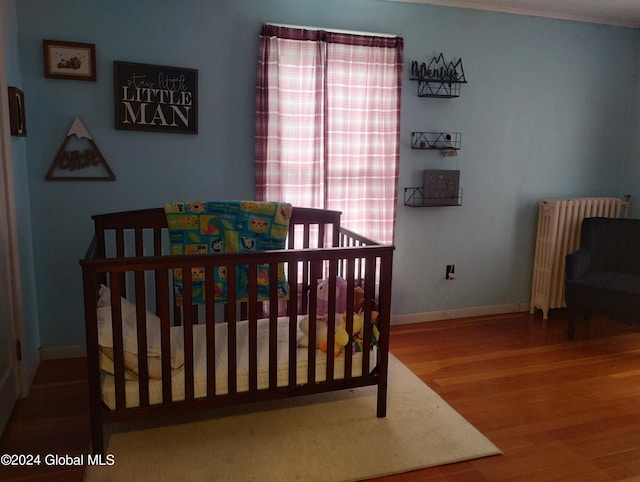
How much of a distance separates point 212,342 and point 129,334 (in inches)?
13.9

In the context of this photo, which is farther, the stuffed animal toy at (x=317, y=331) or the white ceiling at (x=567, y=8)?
the white ceiling at (x=567, y=8)

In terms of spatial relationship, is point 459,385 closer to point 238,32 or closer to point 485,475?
point 485,475

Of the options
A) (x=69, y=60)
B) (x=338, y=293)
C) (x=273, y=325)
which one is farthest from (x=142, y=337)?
(x=69, y=60)

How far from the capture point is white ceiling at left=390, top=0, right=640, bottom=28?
3473mm

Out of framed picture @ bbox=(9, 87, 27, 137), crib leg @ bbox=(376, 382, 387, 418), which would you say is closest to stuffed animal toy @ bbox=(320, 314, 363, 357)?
crib leg @ bbox=(376, 382, 387, 418)

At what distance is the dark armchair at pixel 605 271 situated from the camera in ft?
11.1

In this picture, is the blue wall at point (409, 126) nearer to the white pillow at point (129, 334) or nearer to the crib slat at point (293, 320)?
the white pillow at point (129, 334)

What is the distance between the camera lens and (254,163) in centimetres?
324

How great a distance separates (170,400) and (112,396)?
0.75ft

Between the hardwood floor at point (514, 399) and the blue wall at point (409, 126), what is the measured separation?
0.42 meters

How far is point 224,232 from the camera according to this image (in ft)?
8.97

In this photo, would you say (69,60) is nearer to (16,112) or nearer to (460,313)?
(16,112)

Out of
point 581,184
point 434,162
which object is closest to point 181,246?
point 434,162

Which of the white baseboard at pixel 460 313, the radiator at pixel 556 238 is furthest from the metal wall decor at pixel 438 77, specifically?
the white baseboard at pixel 460 313
